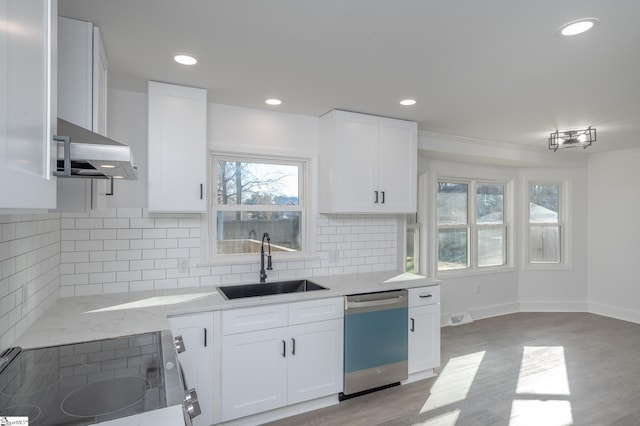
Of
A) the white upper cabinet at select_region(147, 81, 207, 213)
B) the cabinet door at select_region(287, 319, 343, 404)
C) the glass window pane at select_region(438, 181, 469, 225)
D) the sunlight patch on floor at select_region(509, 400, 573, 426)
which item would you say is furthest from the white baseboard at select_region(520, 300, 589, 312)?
the white upper cabinet at select_region(147, 81, 207, 213)

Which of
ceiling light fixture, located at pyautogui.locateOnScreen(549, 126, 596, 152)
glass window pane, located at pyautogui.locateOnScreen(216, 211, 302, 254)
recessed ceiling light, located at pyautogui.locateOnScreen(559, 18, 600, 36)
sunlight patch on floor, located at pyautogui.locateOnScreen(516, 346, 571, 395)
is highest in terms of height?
recessed ceiling light, located at pyautogui.locateOnScreen(559, 18, 600, 36)

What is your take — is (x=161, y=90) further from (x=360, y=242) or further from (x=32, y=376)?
(x=360, y=242)

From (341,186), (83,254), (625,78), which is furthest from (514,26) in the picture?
(83,254)

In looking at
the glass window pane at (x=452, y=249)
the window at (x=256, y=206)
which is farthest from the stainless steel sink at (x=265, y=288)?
the glass window pane at (x=452, y=249)

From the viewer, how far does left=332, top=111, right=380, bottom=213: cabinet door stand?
3215 mm

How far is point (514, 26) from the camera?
178cm

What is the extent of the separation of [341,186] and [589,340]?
11.9ft

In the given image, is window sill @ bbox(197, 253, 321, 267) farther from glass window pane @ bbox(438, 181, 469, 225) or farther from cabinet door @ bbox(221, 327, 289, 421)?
glass window pane @ bbox(438, 181, 469, 225)

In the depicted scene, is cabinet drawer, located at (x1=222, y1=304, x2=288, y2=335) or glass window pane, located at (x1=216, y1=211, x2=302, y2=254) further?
glass window pane, located at (x1=216, y1=211, x2=302, y2=254)

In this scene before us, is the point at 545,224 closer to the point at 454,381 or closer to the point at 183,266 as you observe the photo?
the point at 454,381

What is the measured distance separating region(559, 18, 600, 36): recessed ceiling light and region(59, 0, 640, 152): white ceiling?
1.3 inches

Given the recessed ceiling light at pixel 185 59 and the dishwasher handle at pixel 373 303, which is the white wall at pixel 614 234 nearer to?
the dishwasher handle at pixel 373 303

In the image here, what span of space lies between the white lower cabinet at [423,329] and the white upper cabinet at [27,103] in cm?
285

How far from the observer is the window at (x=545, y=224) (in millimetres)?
5629
